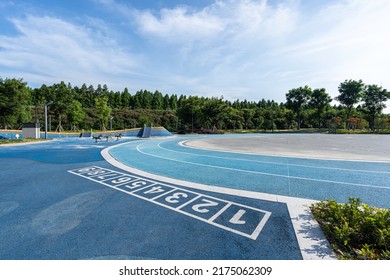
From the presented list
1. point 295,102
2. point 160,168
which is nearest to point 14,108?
point 160,168

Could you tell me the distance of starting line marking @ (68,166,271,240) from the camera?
3918 millimetres

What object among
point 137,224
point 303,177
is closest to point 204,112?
point 303,177

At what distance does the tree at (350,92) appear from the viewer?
51.9 metres

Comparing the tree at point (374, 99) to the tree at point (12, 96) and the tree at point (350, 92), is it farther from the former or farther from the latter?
the tree at point (12, 96)

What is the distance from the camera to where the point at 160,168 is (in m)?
9.23

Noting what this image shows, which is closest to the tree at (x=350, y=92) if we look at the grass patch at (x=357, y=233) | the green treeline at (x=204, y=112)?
the green treeline at (x=204, y=112)

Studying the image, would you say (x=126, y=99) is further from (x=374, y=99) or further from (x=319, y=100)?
(x=374, y=99)

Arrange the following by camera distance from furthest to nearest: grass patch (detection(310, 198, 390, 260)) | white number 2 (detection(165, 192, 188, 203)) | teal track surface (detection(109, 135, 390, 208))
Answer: teal track surface (detection(109, 135, 390, 208)) → white number 2 (detection(165, 192, 188, 203)) → grass patch (detection(310, 198, 390, 260))

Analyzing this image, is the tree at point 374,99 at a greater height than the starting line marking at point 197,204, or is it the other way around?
the tree at point 374,99

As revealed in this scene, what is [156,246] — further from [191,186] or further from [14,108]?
[14,108]

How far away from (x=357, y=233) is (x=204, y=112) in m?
45.9

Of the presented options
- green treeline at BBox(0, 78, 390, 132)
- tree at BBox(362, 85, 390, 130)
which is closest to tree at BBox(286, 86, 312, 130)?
green treeline at BBox(0, 78, 390, 132)

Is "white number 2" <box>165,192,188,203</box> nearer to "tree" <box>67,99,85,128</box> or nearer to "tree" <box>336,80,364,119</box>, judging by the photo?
"tree" <box>67,99,85,128</box>
